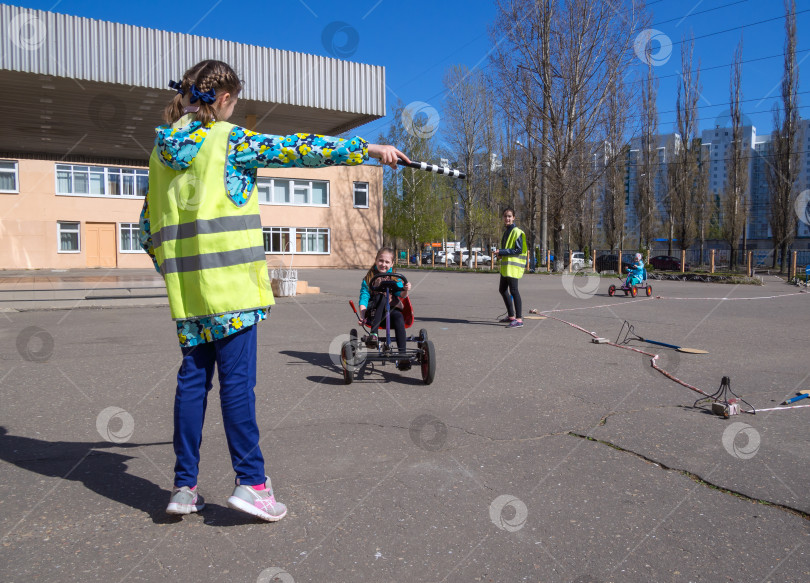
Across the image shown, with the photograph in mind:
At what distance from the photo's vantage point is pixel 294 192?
143 feet

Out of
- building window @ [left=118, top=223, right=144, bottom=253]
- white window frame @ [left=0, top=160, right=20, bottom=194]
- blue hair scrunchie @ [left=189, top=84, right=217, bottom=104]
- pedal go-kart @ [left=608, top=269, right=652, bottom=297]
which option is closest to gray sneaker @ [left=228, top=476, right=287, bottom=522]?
blue hair scrunchie @ [left=189, top=84, right=217, bottom=104]

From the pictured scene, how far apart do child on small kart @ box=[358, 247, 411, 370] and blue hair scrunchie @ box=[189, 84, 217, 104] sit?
3535 millimetres

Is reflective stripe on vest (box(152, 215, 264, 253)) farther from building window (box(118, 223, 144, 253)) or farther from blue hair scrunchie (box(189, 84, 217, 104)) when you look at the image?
building window (box(118, 223, 144, 253))

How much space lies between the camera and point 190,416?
9.67ft

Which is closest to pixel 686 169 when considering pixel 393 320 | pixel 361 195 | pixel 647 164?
pixel 647 164

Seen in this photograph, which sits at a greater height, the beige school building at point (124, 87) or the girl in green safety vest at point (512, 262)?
the beige school building at point (124, 87)

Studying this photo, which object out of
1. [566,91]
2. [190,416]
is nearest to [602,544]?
[190,416]

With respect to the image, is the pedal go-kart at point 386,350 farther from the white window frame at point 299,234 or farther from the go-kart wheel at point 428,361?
the white window frame at point 299,234

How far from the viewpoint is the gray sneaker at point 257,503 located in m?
2.85

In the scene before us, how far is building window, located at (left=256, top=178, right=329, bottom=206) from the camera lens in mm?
42250

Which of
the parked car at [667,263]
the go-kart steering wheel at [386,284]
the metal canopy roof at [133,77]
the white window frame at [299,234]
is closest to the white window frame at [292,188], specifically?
the white window frame at [299,234]

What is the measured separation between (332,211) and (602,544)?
43.0 metres

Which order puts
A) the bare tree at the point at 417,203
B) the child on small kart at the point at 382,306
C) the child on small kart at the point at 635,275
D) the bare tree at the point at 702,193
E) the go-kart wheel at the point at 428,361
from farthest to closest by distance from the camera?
the bare tree at the point at 417,203
the bare tree at the point at 702,193
the child on small kart at the point at 635,275
the child on small kart at the point at 382,306
the go-kart wheel at the point at 428,361

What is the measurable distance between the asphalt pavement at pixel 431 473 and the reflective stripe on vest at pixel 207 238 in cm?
102
